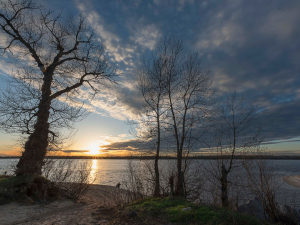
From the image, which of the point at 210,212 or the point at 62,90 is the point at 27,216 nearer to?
the point at 210,212

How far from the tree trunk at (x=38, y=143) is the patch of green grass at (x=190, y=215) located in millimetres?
7449

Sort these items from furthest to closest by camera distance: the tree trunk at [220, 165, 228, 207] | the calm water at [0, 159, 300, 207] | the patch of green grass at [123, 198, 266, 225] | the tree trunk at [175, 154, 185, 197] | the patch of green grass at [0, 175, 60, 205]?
the calm water at [0, 159, 300, 207], the tree trunk at [175, 154, 185, 197], the tree trunk at [220, 165, 228, 207], the patch of green grass at [0, 175, 60, 205], the patch of green grass at [123, 198, 266, 225]

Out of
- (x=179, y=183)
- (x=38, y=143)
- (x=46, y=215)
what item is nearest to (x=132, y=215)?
(x=46, y=215)

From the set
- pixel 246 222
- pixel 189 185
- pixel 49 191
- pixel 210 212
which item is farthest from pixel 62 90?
pixel 246 222

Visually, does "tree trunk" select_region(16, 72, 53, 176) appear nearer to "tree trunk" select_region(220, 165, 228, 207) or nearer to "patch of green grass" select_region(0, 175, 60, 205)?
"patch of green grass" select_region(0, 175, 60, 205)

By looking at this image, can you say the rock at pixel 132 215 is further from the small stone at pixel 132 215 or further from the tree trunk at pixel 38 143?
the tree trunk at pixel 38 143

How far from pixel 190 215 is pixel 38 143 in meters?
10.4

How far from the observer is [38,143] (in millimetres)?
12242

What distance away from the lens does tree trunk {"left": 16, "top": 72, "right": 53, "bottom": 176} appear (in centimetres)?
1167

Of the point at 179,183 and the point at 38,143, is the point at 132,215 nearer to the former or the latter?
the point at 179,183

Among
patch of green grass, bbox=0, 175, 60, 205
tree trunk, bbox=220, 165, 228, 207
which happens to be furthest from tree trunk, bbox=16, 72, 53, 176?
tree trunk, bbox=220, 165, 228, 207

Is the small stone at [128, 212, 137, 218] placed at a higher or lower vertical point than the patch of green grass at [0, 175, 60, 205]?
lower

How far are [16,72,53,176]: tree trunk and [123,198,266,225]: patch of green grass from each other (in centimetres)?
745

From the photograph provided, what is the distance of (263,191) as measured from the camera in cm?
788
